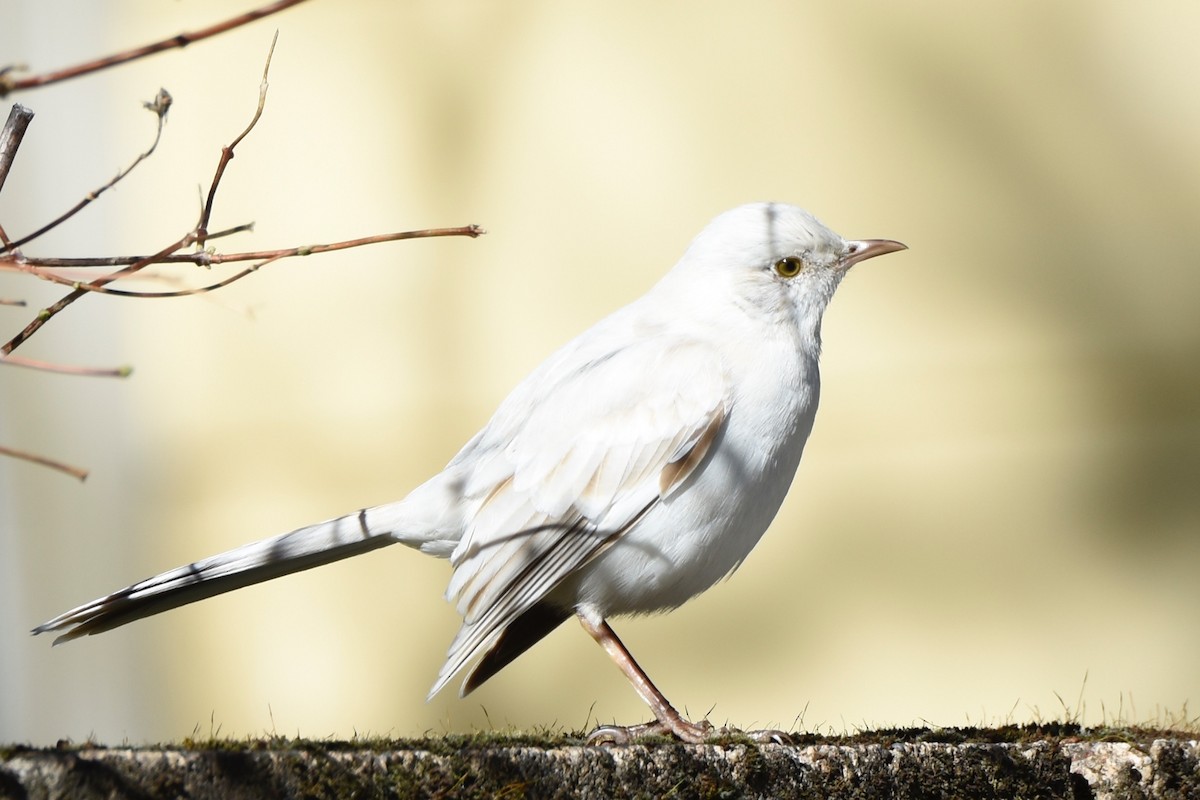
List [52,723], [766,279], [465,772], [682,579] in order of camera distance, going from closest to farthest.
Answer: [465,772]
[682,579]
[766,279]
[52,723]

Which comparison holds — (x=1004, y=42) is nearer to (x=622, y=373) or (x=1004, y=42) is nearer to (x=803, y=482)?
(x=803, y=482)

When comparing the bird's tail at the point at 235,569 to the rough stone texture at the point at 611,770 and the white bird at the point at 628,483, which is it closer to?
the white bird at the point at 628,483

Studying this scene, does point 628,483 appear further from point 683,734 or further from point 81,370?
point 81,370

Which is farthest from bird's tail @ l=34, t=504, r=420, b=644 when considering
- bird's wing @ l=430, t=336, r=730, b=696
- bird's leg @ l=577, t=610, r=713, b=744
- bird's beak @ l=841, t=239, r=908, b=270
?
bird's beak @ l=841, t=239, r=908, b=270

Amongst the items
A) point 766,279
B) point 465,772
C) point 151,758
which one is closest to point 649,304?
point 766,279

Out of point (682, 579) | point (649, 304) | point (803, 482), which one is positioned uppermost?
point (649, 304)

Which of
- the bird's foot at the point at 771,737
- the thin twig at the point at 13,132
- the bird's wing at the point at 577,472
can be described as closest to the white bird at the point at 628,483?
the bird's wing at the point at 577,472

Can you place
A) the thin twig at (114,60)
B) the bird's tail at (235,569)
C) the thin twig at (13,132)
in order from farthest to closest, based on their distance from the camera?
the bird's tail at (235,569) < the thin twig at (13,132) < the thin twig at (114,60)
